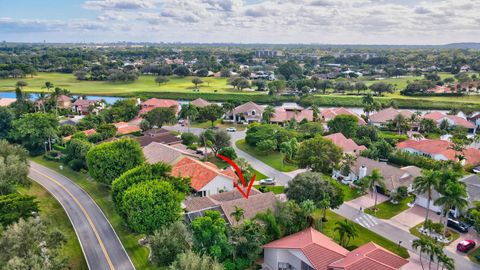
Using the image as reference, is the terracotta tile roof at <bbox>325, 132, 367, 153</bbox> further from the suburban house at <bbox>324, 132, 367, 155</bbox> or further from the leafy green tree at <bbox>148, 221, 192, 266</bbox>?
the leafy green tree at <bbox>148, 221, 192, 266</bbox>

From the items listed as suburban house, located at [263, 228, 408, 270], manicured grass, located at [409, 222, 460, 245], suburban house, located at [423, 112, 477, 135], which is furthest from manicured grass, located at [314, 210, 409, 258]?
suburban house, located at [423, 112, 477, 135]

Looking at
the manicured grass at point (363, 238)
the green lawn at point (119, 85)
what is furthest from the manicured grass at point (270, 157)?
the green lawn at point (119, 85)

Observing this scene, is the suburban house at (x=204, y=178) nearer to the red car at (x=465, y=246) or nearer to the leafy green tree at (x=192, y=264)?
the leafy green tree at (x=192, y=264)

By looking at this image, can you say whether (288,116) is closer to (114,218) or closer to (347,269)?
(114,218)

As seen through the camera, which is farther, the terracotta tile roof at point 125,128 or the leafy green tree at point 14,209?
the terracotta tile roof at point 125,128

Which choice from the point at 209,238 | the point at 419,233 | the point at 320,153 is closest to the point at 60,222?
the point at 209,238

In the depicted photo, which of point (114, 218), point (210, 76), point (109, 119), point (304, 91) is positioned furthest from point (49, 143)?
point (210, 76)

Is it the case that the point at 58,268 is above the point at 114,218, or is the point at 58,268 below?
above

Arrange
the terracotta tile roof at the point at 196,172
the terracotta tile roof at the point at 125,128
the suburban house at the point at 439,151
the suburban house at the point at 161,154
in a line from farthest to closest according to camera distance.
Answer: the terracotta tile roof at the point at 125,128 < the suburban house at the point at 439,151 < the suburban house at the point at 161,154 < the terracotta tile roof at the point at 196,172
